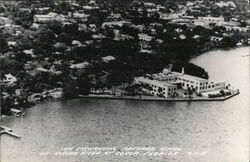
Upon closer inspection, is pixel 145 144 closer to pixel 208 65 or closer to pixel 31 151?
pixel 31 151

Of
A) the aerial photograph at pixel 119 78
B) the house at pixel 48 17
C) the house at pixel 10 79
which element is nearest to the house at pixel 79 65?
the aerial photograph at pixel 119 78

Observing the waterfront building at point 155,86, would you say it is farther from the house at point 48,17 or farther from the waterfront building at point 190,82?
the house at point 48,17

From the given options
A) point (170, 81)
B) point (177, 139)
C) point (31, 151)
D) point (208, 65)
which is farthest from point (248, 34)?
point (31, 151)

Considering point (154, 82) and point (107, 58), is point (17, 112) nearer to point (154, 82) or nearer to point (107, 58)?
point (107, 58)

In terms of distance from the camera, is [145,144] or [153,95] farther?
[153,95]

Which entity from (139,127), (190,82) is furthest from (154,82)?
(139,127)

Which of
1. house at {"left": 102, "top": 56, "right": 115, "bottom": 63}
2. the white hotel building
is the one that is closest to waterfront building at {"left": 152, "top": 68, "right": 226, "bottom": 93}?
the white hotel building
